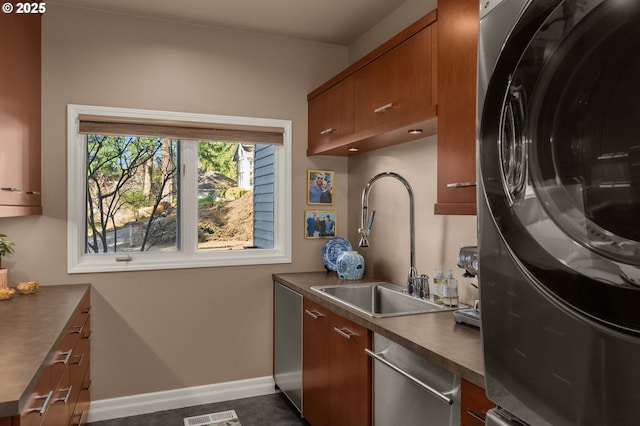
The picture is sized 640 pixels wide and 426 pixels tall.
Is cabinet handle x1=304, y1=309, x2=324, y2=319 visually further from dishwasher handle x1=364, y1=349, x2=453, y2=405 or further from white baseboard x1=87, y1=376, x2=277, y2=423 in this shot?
white baseboard x1=87, y1=376, x2=277, y2=423

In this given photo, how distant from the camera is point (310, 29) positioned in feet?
10.6

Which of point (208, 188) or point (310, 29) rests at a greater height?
point (310, 29)

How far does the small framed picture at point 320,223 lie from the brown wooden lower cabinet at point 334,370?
0.86m

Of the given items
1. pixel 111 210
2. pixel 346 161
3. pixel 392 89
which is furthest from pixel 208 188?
pixel 392 89

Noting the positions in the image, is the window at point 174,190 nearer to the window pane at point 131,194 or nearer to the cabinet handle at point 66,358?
the window pane at point 131,194

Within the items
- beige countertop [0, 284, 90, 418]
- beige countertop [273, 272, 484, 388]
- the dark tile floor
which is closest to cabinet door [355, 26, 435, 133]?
beige countertop [273, 272, 484, 388]

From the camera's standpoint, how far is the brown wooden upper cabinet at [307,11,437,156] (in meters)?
2.05

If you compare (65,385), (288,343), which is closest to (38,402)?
(65,385)

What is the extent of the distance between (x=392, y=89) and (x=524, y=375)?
182cm

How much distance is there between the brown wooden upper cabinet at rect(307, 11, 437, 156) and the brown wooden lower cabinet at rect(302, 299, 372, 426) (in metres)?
1.00

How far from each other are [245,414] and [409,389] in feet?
5.48

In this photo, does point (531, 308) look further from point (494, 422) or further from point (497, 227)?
point (494, 422)

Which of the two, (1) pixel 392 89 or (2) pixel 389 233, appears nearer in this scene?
(1) pixel 392 89

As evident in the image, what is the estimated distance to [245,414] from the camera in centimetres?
296
